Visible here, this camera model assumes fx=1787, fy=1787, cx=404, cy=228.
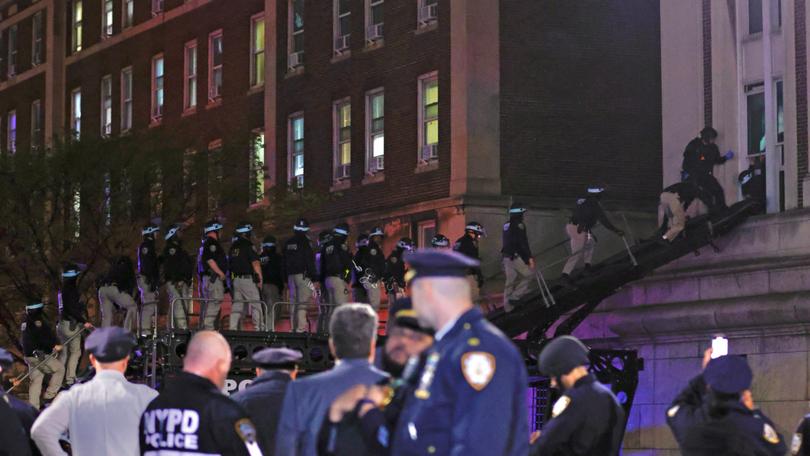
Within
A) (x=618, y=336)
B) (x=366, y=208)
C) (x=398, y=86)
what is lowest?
(x=618, y=336)

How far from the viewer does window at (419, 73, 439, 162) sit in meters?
40.3

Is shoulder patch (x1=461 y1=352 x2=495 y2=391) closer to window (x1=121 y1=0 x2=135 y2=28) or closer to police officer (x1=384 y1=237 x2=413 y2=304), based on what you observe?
police officer (x1=384 y1=237 x2=413 y2=304)

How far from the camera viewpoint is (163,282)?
29.6m

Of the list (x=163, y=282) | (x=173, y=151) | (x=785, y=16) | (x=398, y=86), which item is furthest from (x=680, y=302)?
(x=173, y=151)

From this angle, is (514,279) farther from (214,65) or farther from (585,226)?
(214,65)

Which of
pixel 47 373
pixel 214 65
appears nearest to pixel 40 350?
pixel 47 373

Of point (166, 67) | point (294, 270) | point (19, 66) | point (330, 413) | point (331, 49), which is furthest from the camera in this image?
point (19, 66)

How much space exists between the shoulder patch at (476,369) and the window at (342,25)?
37187mm

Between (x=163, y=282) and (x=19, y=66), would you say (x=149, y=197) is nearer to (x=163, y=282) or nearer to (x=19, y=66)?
(x=163, y=282)

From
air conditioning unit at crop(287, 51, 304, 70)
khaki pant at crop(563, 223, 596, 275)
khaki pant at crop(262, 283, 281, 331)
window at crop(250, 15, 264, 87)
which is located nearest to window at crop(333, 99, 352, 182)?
air conditioning unit at crop(287, 51, 304, 70)

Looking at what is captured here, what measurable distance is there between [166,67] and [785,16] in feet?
80.5

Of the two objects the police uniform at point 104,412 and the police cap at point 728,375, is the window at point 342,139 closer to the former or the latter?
the police uniform at point 104,412

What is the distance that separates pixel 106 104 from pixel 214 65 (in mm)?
7283

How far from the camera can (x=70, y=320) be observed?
30438 mm
